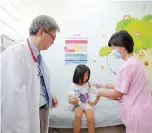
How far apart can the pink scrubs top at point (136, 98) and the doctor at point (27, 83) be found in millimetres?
553

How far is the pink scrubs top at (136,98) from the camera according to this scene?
5.16ft

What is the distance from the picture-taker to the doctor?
1.19 m

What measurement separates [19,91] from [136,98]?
2.70 ft

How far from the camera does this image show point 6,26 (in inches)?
79.6

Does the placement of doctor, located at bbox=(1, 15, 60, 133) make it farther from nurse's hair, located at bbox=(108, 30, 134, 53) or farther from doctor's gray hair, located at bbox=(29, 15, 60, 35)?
nurse's hair, located at bbox=(108, 30, 134, 53)

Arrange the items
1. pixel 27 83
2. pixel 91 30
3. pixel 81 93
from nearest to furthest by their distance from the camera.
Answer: pixel 27 83 < pixel 81 93 < pixel 91 30

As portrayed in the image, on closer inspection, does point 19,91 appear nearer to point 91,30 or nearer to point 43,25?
point 43,25

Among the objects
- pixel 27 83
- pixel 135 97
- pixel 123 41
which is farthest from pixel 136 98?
pixel 27 83

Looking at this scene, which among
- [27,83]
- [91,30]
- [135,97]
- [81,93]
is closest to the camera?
[27,83]

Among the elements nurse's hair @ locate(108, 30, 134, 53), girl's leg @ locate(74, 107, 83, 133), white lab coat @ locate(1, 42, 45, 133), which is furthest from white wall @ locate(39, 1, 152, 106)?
white lab coat @ locate(1, 42, 45, 133)

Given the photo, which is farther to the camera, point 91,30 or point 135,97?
point 91,30

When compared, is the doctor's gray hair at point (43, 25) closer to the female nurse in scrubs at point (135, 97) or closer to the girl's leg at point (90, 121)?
the female nurse in scrubs at point (135, 97)

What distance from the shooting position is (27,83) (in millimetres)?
1329

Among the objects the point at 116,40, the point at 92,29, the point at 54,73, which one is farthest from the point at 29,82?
the point at 92,29
